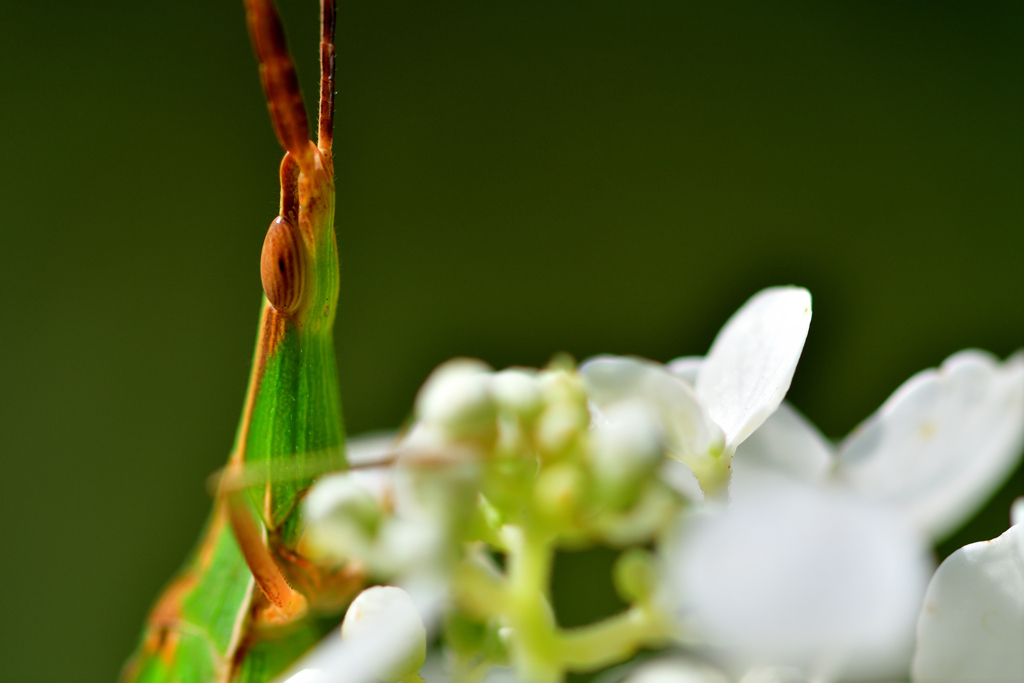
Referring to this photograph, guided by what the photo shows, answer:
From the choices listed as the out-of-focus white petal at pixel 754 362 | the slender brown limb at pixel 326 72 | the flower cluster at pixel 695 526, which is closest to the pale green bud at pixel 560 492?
the flower cluster at pixel 695 526

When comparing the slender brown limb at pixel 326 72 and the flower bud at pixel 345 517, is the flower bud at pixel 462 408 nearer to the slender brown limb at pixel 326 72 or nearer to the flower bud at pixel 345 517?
the flower bud at pixel 345 517

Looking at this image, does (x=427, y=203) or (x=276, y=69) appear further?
(x=427, y=203)

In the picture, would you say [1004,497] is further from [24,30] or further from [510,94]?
[24,30]

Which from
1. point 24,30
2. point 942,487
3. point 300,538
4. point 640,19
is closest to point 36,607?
point 24,30

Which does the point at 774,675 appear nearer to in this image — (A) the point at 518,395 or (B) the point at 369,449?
(A) the point at 518,395

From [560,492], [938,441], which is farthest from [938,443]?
[560,492]

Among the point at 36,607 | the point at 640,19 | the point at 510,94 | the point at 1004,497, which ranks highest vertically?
the point at 640,19

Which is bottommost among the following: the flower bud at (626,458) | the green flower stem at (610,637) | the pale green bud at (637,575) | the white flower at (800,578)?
the green flower stem at (610,637)
